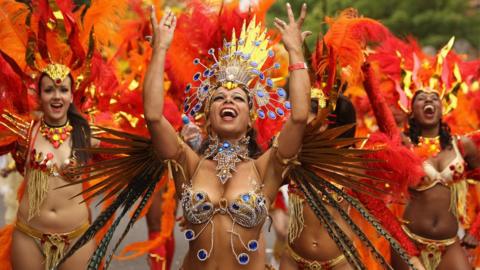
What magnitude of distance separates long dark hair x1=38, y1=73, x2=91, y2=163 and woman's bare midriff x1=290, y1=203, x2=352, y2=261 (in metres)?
1.52

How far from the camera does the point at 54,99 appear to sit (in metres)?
5.88

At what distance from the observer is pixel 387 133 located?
630cm

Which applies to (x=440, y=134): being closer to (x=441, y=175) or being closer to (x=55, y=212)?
(x=441, y=175)

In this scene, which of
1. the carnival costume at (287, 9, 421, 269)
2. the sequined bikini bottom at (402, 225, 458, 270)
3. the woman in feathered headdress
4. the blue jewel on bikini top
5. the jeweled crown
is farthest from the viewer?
the sequined bikini bottom at (402, 225, 458, 270)

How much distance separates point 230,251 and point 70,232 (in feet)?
6.19

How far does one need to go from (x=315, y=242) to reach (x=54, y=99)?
6.43 feet

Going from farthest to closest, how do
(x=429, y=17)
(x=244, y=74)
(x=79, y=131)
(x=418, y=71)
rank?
1. (x=429, y=17)
2. (x=418, y=71)
3. (x=79, y=131)
4. (x=244, y=74)

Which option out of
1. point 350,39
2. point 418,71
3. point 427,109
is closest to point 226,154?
point 350,39

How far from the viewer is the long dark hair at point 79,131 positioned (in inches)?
235

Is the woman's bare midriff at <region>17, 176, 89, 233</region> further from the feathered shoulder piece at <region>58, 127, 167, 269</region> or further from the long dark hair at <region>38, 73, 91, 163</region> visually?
the feathered shoulder piece at <region>58, 127, 167, 269</region>

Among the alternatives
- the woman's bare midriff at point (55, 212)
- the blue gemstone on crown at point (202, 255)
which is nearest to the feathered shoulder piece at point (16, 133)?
the woman's bare midriff at point (55, 212)

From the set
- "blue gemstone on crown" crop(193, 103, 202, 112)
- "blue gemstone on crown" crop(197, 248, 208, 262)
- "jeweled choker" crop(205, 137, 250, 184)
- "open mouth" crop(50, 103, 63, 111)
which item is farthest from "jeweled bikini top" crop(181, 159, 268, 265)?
"open mouth" crop(50, 103, 63, 111)

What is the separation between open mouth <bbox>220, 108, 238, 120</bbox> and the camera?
14.2 feet

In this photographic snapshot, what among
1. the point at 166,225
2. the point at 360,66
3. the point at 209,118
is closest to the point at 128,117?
the point at 166,225
